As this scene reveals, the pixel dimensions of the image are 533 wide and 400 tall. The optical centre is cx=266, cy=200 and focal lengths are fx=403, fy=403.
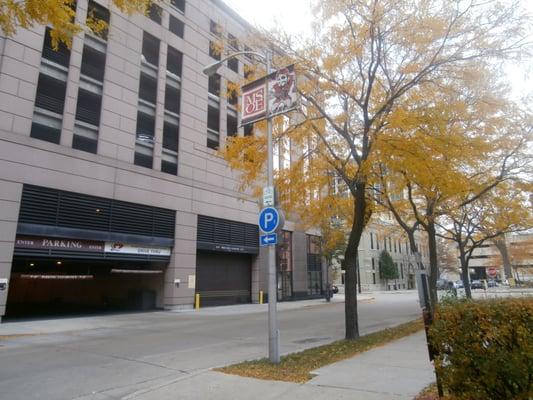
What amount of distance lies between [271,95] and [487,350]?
691 cm

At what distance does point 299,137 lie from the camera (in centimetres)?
1264

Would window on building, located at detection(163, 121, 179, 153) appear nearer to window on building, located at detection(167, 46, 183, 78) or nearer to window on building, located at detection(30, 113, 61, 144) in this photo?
A: window on building, located at detection(167, 46, 183, 78)

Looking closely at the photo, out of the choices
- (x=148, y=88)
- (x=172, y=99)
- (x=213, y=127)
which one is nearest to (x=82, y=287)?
(x=213, y=127)

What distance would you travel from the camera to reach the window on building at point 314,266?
37.8m

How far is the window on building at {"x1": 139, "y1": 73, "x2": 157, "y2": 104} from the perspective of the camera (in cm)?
2461

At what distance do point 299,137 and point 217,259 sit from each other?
17325 mm

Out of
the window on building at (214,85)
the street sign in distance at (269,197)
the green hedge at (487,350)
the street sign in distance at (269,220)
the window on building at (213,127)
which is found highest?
the window on building at (214,85)

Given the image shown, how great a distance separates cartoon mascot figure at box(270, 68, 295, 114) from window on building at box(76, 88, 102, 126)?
49.8 ft

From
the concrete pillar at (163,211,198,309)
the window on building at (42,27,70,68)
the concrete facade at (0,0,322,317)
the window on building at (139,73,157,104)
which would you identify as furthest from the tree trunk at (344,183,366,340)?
the window on building at (139,73,157,104)

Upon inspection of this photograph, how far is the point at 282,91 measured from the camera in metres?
9.09

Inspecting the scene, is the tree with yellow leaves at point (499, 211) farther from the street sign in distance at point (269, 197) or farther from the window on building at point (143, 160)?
the window on building at point (143, 160)

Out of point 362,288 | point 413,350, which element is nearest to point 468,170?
point 413,350

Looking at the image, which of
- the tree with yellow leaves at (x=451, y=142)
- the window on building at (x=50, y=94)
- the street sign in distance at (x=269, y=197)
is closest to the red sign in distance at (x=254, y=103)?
the street sign in distance at (x=269, y=197)

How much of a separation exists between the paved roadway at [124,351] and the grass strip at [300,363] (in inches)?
33.3
